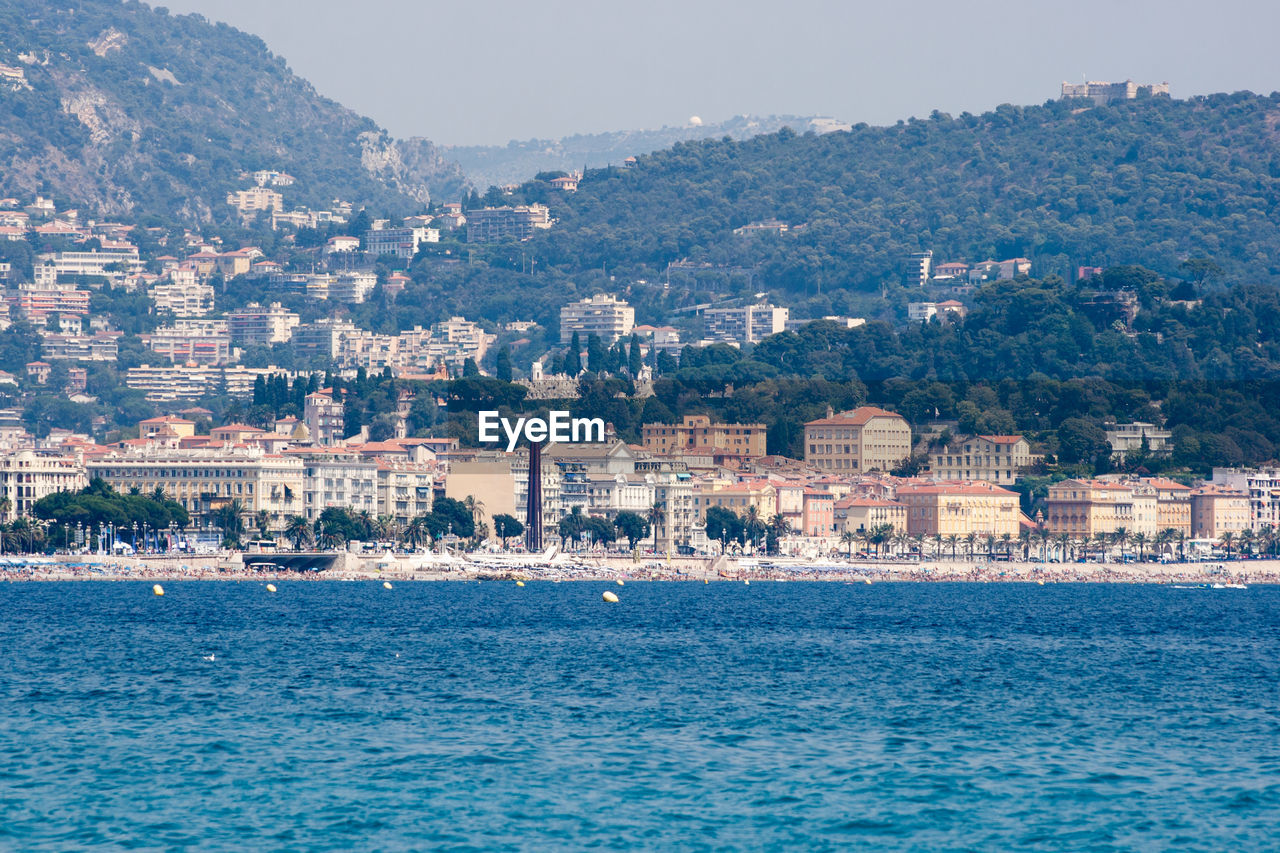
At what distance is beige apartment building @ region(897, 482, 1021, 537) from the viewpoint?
157 meters

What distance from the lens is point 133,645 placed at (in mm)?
64750

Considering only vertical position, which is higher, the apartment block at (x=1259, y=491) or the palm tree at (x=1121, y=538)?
the apartment block at (x=1259, y=491)

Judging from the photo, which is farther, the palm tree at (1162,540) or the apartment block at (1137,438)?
the apartment block at (1137,438)

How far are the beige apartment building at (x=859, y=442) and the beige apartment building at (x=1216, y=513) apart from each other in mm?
27761

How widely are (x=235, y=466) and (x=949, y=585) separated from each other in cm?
5082

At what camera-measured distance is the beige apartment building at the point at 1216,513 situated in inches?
6275

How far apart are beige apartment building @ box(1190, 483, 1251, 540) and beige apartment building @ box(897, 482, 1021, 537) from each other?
12557mm

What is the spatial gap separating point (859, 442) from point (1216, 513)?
1230 inches

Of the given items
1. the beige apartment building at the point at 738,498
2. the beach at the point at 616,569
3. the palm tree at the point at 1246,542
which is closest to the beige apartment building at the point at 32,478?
the beach at the point at 616,569

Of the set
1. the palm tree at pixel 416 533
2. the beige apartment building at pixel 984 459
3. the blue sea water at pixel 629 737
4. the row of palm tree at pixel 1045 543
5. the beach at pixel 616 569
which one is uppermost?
the beige apartment building at pixel 984 459

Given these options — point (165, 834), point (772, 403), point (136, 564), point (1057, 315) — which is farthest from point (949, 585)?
point (165, 834)

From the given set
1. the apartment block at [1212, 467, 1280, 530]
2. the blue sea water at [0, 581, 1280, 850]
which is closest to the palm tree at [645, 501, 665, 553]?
the apartment block at [1212, 467, 1280, 530]
